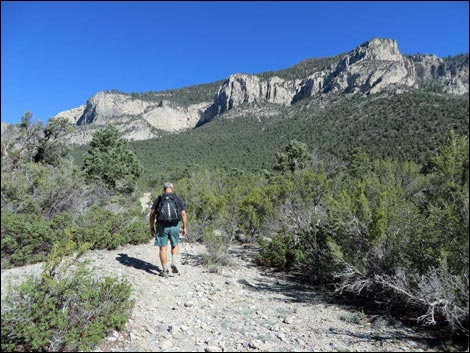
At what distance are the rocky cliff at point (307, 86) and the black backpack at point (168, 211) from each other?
7336 centimetres

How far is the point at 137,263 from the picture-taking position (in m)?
6.12

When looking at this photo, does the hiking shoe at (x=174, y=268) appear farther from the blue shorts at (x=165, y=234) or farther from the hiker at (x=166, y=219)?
the blue shorts at (x=165, y=234)

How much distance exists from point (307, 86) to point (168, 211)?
336ft

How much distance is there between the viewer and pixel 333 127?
5644 cm

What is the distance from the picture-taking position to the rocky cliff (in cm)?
8644

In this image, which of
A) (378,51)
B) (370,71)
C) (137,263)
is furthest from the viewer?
(378,51)

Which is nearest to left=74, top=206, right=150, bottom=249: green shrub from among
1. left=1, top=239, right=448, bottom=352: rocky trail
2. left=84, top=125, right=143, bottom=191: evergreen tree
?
left=1, top=239, right=448, bottom=352: rocky trail

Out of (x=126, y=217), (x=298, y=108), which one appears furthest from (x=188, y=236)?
(x=298, y=108)

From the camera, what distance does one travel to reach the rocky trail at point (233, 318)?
135 inches

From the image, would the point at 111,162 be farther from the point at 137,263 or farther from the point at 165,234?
the point at 165,234

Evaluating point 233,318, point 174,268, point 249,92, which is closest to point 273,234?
point 174,268

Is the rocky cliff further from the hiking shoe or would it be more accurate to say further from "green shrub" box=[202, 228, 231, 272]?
the hiking shoe

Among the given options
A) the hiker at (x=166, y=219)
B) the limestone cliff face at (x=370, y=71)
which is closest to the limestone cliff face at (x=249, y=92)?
the limestone cliff face at (x=370, y=71)

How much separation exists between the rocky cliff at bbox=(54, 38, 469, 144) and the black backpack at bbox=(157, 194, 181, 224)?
2888 inches
